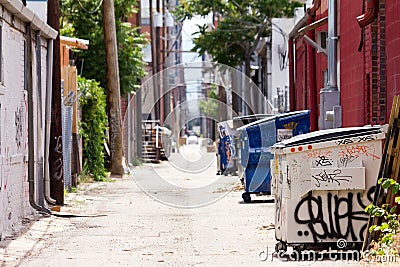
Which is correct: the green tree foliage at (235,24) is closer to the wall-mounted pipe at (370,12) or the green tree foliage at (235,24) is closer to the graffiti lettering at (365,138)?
the wall-mounted pipe at (370,12)

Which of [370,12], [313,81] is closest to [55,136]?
[370,12]

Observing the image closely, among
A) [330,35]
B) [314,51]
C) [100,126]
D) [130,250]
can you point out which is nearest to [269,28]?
[100,126]

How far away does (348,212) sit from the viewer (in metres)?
11.3

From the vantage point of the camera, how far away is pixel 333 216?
1133cm

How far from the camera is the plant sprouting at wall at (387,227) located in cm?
964

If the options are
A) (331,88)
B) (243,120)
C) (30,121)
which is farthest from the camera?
(243,120)

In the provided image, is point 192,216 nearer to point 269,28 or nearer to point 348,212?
point 348,212

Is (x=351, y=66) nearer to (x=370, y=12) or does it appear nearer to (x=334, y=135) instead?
(x=370, y=12)

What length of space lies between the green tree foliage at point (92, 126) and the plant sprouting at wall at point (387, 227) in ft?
58.5

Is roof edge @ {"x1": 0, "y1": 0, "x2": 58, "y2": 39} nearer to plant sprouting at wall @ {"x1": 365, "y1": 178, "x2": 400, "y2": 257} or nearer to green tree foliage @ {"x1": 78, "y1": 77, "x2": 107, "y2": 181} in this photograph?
plant sprouting at wall @ {"x1": 365, "y1": 178, "x2": 400, "y2": 257}

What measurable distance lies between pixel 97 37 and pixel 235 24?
37.7 feet

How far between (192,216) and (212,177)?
15.3m

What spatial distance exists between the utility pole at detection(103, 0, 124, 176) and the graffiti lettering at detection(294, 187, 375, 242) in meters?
20.0

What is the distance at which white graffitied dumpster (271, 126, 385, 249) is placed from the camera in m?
11.3
